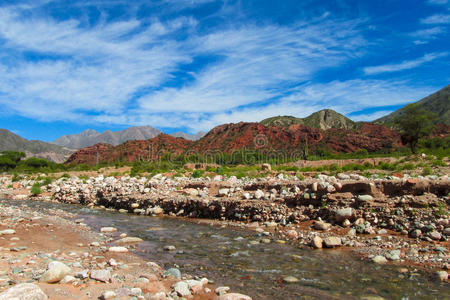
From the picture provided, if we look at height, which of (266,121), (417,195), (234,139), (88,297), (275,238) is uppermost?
(266,121)

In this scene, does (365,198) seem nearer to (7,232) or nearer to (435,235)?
(435,235)

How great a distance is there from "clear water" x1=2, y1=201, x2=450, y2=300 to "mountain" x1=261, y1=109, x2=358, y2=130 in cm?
9509

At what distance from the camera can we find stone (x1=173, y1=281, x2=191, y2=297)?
3.76 metres

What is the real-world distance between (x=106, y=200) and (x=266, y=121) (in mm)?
95129

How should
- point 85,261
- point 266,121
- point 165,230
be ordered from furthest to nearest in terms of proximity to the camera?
point 266,121, point 165,230, point 85,261

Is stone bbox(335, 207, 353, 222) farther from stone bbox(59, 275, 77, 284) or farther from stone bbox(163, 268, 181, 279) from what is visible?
stone bbox(59, 275, 77, 284)

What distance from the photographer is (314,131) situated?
80.6m

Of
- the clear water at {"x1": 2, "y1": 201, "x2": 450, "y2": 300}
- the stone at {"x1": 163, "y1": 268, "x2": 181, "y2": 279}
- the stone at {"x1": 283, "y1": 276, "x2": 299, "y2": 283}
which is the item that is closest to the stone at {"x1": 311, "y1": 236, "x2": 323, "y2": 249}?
the clear water at {"x1": 2, "y1": 201, "x2": 450, "y2": 300}

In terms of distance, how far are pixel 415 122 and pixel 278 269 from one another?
1365 inches

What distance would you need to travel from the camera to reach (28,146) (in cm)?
14838

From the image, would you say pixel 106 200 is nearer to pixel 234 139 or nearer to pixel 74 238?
pixel 74 238

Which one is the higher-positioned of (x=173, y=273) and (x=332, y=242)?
(x=173, y=273)

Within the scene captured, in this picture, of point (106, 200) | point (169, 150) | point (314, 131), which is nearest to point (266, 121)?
point (314, 131)

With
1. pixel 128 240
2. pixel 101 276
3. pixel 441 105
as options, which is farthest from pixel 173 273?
pixel 441 105
